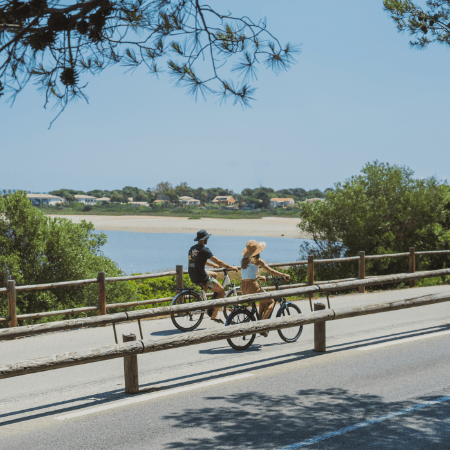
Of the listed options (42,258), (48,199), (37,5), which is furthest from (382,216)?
(48,199)

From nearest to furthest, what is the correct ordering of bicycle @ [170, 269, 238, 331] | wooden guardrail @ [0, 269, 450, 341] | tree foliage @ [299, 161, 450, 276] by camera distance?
1. wooden guardrail @ [0, 269, 450, 341]
2. bicycle @ [170, 269, 238, 331]
3. tree foliage @ [299, 161, 450, 276]

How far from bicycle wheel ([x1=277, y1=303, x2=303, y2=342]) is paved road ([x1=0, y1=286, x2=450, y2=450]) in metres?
0.16

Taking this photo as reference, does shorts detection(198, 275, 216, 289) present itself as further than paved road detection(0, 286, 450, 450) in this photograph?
Yes

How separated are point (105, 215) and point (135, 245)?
7447 cm

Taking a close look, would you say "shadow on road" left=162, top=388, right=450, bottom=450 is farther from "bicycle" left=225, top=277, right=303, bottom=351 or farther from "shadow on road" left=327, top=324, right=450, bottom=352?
"shadow on road" left=327, top=324, right=450, bottom=352

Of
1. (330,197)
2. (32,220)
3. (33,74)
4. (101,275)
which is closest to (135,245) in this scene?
(330,197)

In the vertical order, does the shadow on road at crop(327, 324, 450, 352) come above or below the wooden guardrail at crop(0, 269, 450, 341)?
below

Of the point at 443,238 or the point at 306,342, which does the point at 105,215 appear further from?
the point at 306,342

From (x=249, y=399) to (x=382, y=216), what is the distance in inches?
884

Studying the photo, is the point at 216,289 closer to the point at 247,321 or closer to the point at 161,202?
the point at 247,321

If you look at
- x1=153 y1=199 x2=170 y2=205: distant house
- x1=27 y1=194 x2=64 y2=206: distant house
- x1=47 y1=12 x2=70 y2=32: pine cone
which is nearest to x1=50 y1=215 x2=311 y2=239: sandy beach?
x1=27 y1=194 x2=64 y2=206: distant house

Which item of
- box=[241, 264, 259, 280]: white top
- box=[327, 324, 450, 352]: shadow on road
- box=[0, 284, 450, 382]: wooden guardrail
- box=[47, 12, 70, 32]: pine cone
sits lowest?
box=[327, 324, 450, 352]: shadow on road

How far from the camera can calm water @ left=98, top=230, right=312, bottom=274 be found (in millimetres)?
56300

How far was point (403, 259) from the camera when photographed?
2627 cm
